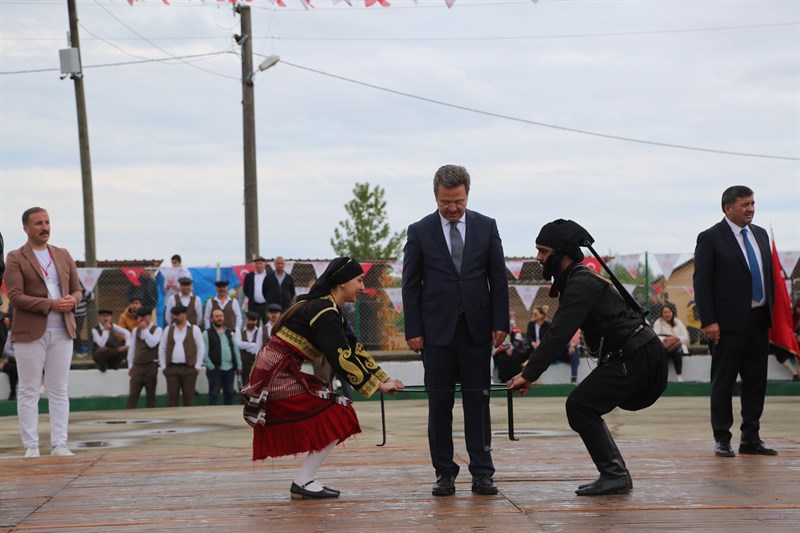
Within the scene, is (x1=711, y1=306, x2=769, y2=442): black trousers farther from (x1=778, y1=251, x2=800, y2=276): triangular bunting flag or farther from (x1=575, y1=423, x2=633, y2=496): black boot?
(x1=778, y1=251, x2=800, y2=276): triangular bunting flag

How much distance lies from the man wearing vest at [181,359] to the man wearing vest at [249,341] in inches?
24.3

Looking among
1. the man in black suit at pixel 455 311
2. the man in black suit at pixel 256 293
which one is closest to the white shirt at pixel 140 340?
the man in black suit at pixel 256 293

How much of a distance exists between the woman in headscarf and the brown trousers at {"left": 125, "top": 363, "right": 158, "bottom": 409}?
9807 mm

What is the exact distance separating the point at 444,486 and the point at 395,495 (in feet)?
0.92

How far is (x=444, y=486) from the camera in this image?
6387mm

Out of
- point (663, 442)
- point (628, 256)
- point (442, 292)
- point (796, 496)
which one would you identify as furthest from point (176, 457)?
point (628, 256)

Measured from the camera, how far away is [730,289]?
817 cm

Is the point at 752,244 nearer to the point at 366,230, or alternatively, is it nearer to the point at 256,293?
the point at 256,293

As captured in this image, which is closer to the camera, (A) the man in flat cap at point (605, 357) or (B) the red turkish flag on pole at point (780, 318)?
(A) the man in flat cap at point (605, 357)

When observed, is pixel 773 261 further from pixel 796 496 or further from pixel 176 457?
pixel 176 457

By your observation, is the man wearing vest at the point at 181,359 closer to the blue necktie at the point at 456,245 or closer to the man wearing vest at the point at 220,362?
the man wearing vest at the point at 220,362

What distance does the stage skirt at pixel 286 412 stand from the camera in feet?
20.9

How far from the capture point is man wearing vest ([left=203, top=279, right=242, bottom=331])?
55.3 feet

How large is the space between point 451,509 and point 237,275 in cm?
1277
